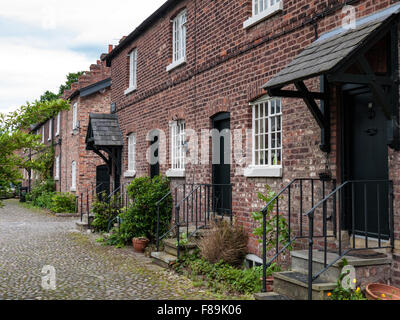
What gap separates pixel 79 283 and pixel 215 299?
2.51 metres

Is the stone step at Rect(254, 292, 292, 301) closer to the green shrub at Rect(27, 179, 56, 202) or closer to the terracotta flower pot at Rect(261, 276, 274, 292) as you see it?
the terracotta flower pot at Rect(261, 276, 274, 292)

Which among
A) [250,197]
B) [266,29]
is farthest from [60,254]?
[266,29]

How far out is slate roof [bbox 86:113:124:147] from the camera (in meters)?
14.8

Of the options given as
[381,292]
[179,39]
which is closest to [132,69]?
[179,39]

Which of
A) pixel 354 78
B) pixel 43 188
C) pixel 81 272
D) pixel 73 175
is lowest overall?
pixel 81 272

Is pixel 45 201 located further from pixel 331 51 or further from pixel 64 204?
pixel 331 51

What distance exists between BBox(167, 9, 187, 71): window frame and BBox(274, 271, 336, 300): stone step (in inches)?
264

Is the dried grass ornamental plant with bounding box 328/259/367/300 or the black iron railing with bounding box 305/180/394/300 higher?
the black iron railing with bounding box 305/180/394/300

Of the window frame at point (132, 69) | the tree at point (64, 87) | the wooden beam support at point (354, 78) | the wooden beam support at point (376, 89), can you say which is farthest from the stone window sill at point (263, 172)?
the tree at point (64, 87)

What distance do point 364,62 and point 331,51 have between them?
0.46m

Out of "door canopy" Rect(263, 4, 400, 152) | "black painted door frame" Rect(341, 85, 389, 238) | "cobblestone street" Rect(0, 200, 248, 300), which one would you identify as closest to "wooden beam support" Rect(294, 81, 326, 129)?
"door canopy" Rect(263, 4, 400, 152)

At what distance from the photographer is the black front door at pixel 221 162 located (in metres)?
9.40

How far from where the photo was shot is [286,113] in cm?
747

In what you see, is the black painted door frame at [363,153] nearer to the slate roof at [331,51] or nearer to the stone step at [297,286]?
the slate roof at [331,51]
